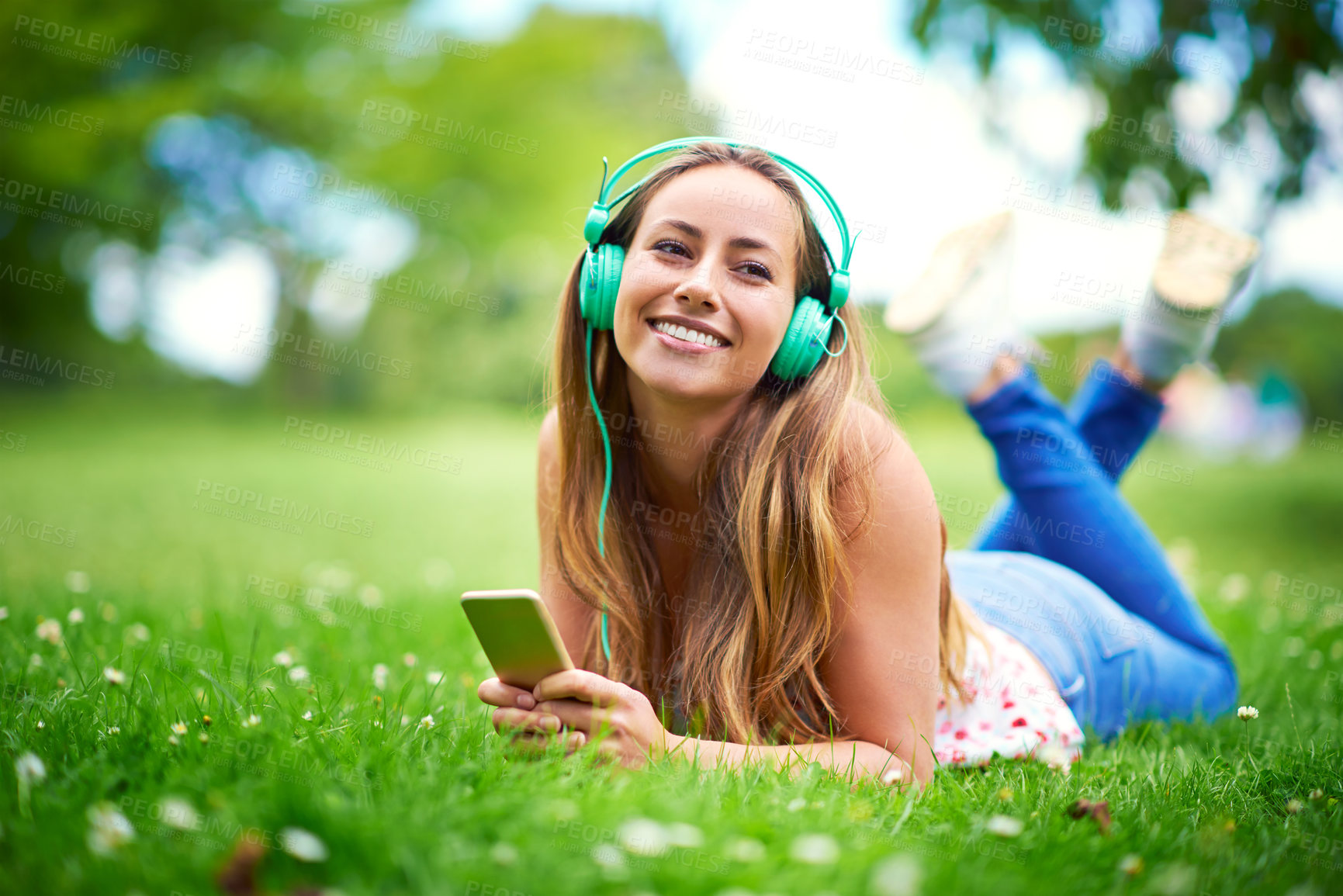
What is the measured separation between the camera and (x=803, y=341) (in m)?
2.60

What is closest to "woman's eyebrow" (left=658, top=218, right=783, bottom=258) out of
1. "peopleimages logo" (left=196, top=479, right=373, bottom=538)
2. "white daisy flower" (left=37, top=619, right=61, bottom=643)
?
"white daisy flower" (left=37, top=619, right=61, bottom=643)

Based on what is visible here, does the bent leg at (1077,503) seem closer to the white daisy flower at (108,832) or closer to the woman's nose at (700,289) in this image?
the woman's nose at (700,289)

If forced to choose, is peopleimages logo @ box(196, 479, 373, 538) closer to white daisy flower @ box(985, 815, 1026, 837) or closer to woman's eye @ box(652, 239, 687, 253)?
woman's eye @ box(652, 239, 687, 253)

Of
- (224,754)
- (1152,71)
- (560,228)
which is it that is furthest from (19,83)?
(224,754)

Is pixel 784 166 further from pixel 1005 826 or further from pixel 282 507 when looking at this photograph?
pixel 282 507

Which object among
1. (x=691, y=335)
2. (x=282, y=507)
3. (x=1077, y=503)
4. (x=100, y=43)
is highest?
(x=100, y=43)

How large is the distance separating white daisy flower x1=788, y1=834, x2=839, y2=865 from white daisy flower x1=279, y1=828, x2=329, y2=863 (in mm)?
789

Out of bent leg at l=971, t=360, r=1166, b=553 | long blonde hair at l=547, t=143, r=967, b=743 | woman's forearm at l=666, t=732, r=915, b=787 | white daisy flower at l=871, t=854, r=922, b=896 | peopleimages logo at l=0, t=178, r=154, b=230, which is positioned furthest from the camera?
peopleimages logo at l=0, t=178, r=154, b=230

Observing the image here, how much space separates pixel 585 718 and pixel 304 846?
0.73m

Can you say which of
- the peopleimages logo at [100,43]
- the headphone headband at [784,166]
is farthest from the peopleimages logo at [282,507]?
the peopleimages logo at [100,43]

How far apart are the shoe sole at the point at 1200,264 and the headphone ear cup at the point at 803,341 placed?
1.90m

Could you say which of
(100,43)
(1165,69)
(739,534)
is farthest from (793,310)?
(100,43)

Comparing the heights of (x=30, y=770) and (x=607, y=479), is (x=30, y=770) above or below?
below

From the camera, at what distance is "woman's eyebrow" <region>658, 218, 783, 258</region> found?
2562 millimetres
